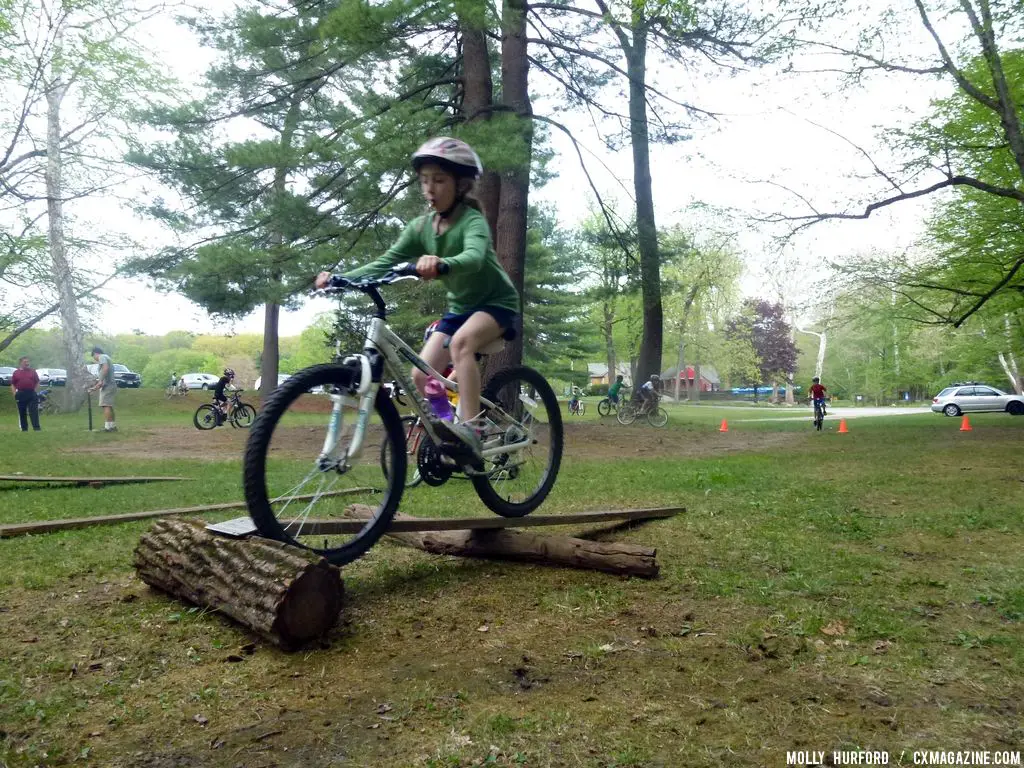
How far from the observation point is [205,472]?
31.2ft

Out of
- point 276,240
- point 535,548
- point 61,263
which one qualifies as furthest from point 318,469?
point 61,263

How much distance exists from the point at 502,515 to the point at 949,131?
12470mm

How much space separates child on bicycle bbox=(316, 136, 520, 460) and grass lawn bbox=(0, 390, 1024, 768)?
3.76 ft

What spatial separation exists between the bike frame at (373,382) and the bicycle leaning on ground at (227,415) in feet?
53.0

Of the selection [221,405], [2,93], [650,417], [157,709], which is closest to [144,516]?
[157,709]

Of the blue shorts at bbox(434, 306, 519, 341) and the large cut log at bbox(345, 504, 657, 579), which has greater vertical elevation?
the blue shorts at bbox(434, 306, 519, 341)

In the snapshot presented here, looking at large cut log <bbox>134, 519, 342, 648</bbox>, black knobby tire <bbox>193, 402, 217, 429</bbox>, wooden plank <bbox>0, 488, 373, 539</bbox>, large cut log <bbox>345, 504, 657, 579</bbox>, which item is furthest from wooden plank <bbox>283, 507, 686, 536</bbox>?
black knobby tire <bbox>193, 402, 217, 429</bbox>

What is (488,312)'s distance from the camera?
12.8 ft

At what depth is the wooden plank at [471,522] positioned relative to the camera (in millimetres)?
3447

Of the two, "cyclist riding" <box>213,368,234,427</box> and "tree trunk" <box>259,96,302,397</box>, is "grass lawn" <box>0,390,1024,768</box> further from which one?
"cyclist riding" <box>213,368,234,427</box>

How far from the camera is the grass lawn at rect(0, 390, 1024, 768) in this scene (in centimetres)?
229

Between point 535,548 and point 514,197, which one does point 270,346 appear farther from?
point 535,548

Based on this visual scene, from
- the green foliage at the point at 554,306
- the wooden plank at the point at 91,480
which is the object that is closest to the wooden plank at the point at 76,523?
the wooden plank at the point at 91,480

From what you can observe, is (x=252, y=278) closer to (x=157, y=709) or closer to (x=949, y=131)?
(x=157, y=709)
